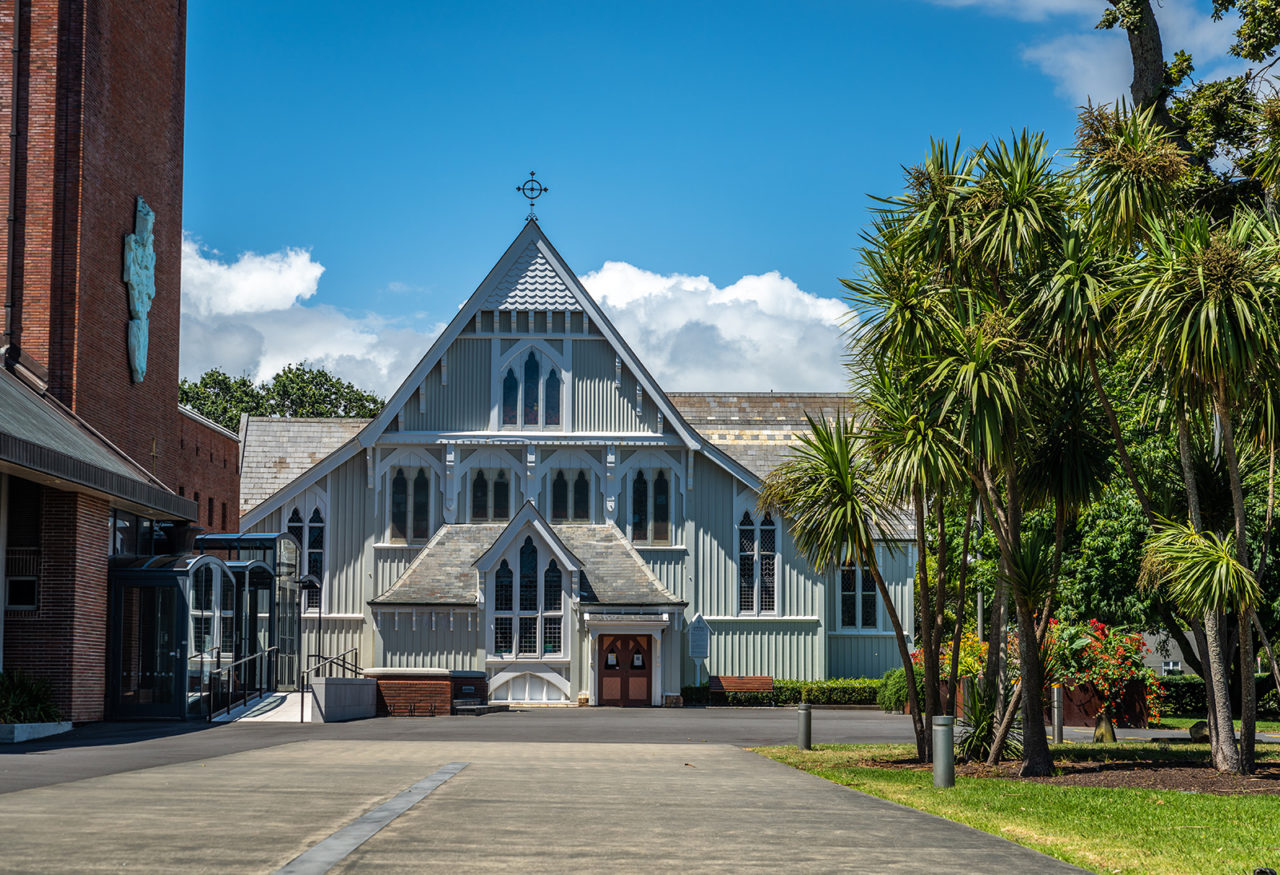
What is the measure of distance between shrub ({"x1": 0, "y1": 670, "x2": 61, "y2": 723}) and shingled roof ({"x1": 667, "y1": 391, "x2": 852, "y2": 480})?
84.4 feet

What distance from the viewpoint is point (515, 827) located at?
10.5 meters

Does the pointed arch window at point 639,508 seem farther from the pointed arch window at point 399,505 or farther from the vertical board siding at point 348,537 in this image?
the vertical board siding at point 348,537

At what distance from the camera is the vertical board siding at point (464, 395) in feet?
136

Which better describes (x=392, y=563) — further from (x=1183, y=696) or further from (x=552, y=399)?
(x=1183, y=696)

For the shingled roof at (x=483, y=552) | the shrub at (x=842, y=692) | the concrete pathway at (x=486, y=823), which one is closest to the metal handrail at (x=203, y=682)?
the concrete pathway at (x=486, y=823)

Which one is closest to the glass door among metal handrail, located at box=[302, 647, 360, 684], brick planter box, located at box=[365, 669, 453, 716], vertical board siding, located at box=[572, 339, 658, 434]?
metal handrail, located at box=[302, 647, 360, 684]

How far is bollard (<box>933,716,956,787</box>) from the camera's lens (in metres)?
15.5

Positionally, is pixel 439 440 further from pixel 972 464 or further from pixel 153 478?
pixel 972 464

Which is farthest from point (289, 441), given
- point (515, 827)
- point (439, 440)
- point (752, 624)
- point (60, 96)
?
point (515, 827)

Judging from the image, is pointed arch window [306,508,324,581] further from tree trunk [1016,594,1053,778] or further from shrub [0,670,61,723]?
tree trunk [1016,594,1053,778]

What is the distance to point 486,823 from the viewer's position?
35.1 ft

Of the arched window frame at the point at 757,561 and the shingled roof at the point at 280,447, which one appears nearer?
the arched window frame at the point at 757,561

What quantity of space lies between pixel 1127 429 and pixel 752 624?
14932 mm

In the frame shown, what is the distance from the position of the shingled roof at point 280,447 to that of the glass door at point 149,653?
18.7 metres
